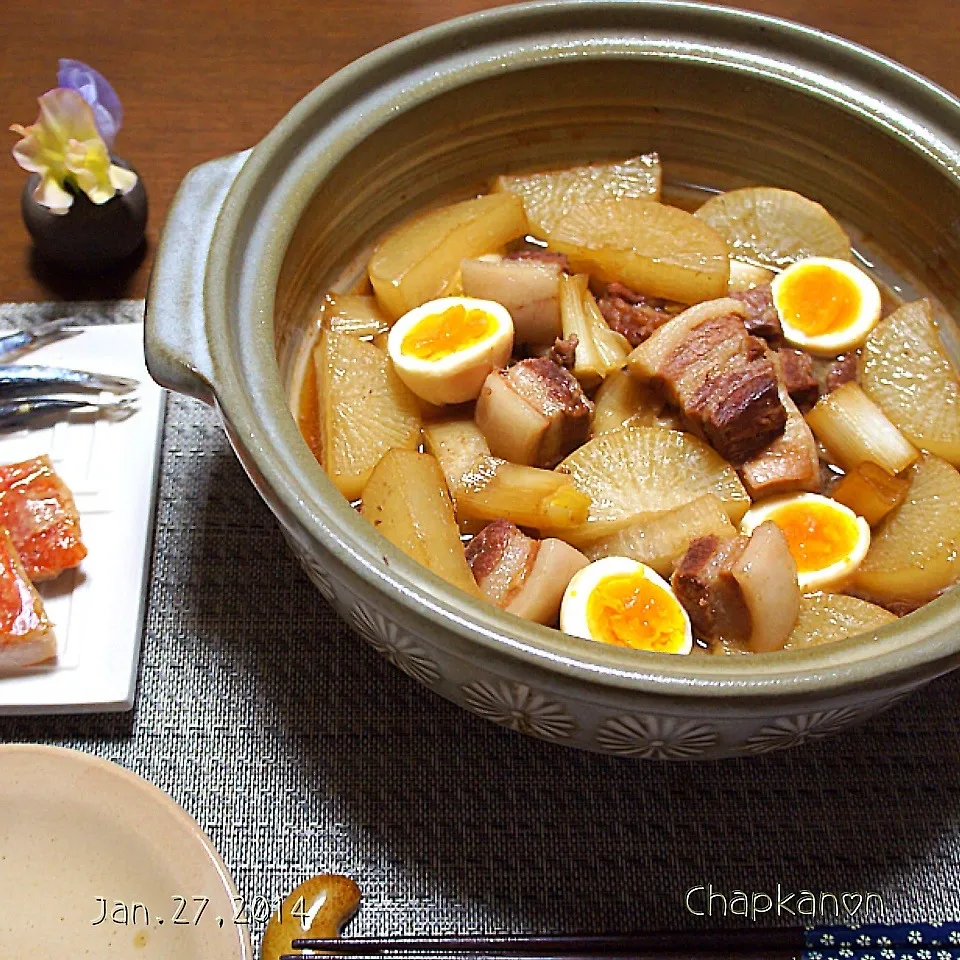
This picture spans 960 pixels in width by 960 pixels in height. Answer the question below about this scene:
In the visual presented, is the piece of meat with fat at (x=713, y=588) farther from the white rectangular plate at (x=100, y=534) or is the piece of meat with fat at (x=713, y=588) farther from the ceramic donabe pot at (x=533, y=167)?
the white rectangular plate at (x=100, y=534)

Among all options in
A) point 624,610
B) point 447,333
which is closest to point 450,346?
point 447,333

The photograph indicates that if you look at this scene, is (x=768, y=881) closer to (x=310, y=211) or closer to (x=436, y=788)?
(x=436, y=788)

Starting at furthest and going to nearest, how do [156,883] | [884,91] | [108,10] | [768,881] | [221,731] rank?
Answer: [108,10] → [884,91] → [221,731] → [768,881] → [156,883]

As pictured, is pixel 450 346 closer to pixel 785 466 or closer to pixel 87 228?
pixel 785 466

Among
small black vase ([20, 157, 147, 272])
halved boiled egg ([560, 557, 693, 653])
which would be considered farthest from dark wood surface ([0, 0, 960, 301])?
halved boiled egg ([560, 557, 693, 653])

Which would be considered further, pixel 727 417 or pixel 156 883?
pixel 727 417

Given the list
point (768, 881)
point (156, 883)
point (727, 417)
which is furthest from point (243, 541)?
point (768, 881)

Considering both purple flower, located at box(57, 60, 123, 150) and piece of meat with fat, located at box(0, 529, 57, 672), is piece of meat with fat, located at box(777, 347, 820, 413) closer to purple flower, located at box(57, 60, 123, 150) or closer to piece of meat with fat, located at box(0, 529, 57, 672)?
piece of meat with fat, located at box(0, 529, 57, 672)
